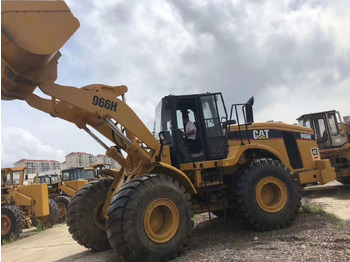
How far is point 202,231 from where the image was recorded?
7.35 m

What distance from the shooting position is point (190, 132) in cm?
694

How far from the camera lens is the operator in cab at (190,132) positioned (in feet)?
22.6

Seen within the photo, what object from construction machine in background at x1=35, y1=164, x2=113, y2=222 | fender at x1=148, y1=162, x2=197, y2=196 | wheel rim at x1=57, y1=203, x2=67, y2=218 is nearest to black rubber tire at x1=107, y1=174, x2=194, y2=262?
fender at x1=148, y1=162, x2=197, y2=196

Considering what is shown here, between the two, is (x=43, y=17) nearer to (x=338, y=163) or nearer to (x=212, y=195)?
(x=212, y=195)

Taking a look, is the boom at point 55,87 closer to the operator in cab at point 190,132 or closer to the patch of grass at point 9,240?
the operator in cab at point 190,132

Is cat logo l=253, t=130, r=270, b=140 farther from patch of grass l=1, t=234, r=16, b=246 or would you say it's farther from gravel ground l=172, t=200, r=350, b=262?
patch of grass l=1, t=234, r=16, b=246

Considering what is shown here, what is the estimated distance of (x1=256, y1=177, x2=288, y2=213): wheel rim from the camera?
6.69 m

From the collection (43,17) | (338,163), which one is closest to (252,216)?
(43,17)

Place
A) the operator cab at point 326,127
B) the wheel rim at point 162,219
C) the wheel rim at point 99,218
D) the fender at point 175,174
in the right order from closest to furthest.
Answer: the wheel rim at point 162,219
the fender at point 175,174
the wheel rim at point 99,218
the operator cab at point 326,127

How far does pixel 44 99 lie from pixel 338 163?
460 inches

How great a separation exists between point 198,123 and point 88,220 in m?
2.83

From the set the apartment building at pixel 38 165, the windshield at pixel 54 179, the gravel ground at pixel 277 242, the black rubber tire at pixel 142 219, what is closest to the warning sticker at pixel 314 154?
the gravel ground at pixel 277 242

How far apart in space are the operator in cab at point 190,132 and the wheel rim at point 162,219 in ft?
5.49

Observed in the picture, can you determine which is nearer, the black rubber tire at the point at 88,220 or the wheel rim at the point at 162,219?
the wheel rim at the point at 162,219
